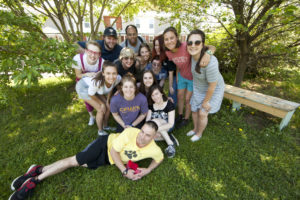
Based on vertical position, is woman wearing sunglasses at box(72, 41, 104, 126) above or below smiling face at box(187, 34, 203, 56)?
below

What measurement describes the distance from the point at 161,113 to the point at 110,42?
1893mm

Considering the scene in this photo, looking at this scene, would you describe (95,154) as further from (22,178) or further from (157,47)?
(157,47)

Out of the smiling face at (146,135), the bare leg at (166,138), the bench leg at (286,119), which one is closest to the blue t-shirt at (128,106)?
the bare leg at (166,138)

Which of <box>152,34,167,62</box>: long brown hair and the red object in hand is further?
<box>152,34,167,62</box>: long brown hair

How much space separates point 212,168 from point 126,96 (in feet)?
6.32

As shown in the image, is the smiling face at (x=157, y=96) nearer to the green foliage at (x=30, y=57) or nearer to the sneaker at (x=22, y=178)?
the green foliage at (x=30, y=57)

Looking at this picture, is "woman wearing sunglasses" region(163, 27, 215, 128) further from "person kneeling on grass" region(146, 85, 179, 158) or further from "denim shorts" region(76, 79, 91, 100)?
"denim shorts" region(76, 79, 91, 100)

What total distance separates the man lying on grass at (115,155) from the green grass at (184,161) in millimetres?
139

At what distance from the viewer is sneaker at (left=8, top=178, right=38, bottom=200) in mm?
2010

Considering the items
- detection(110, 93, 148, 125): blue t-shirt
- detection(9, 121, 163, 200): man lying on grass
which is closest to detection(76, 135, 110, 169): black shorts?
detection(9, 121, 163, 200): man lying on grass

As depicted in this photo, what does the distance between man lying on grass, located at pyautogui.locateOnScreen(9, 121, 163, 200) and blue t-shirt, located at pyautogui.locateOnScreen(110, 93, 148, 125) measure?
0.56 meters

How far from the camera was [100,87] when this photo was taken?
9.34ft

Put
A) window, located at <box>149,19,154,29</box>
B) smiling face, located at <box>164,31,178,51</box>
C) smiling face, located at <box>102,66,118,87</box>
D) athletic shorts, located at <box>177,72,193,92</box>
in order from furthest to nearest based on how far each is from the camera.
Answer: window, located at <box>149,19,154,29</box> → athletic shorts, located at <box>177,72,193,92</box> → smiling face, located at <box>102,66,118,87</box> → smiling face, located at <box>164,31,178,51</box>

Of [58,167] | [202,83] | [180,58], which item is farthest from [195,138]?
[58,167]
